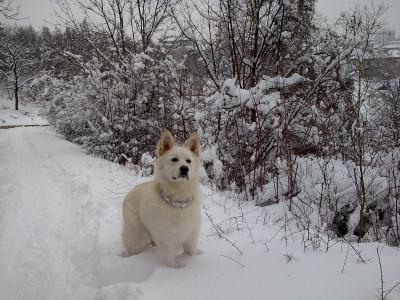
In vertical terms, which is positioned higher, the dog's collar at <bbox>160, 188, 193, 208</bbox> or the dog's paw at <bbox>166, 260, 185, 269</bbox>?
the dog's collar at <bbox>160, 188, 193, 208</bbox>

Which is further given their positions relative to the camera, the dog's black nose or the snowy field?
the dog's black nose

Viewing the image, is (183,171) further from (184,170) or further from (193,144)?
(193,144)

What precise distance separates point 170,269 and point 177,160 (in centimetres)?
118

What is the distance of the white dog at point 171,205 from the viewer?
3727 mm

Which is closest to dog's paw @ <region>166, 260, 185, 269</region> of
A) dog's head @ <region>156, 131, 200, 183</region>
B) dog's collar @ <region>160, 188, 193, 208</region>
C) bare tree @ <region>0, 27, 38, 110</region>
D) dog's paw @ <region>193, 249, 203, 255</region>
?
dog's paw @ <region>193, 249, 203, 255</region>

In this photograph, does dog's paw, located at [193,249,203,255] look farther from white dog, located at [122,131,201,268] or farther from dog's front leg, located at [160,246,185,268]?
dog's front leg, located at [160,246,185,268]

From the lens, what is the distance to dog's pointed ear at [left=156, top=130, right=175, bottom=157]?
3971 mm

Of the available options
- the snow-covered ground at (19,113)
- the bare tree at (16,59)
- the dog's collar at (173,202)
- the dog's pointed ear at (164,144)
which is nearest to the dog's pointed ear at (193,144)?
the dog's pointed ear at (164,144)

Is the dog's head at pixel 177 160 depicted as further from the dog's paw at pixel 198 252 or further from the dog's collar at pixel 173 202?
the dog's paw at pixel 198 252

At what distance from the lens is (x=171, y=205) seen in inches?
148

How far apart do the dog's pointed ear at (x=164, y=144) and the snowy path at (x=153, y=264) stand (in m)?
1.26

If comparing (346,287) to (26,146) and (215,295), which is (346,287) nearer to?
(215,295)

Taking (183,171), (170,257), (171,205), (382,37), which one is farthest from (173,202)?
(382,37)

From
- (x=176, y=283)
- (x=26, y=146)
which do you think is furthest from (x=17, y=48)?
(x=176, y=283)
